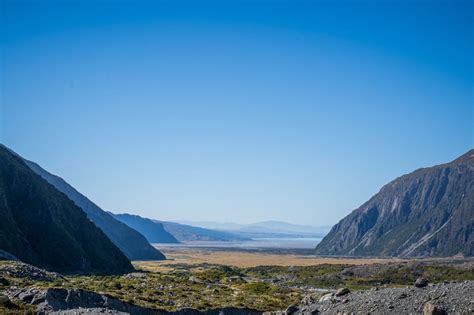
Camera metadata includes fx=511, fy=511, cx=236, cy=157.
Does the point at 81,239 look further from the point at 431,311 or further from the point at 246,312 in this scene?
the point at 431,311

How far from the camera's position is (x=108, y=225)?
181625 millimetres

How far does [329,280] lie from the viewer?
114m

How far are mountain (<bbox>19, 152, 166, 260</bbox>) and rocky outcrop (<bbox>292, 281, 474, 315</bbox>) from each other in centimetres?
14125

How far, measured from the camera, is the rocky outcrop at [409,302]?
3193 centimetres

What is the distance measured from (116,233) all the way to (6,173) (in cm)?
9244

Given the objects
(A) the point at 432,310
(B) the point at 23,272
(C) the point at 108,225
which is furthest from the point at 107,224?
(A) the point at 432,310

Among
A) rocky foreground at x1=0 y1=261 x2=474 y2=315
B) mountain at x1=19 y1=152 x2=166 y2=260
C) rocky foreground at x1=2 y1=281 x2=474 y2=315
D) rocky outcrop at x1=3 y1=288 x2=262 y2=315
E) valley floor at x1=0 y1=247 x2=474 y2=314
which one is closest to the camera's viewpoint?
rocky foreground at x1=2 y1=281 x2=474 y2=315

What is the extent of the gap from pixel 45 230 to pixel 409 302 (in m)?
67.0

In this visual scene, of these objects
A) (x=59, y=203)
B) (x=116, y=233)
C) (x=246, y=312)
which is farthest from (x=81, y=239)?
(x=116, y=233)

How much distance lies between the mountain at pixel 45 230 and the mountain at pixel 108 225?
77423 mm

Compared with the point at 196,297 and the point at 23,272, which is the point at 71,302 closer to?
the point at 23,272

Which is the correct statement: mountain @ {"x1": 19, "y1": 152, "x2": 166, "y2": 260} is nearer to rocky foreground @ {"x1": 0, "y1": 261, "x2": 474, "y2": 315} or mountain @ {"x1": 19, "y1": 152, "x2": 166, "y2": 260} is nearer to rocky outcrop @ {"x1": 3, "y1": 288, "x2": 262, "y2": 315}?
rocky foreground @ {"x1": 0, "y1": 261, "x2": 474, "y2": 315}

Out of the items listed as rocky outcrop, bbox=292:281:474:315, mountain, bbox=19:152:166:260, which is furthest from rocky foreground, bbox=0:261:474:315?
mountain, bbox=19:152:166:260

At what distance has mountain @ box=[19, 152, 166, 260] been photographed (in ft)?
577
